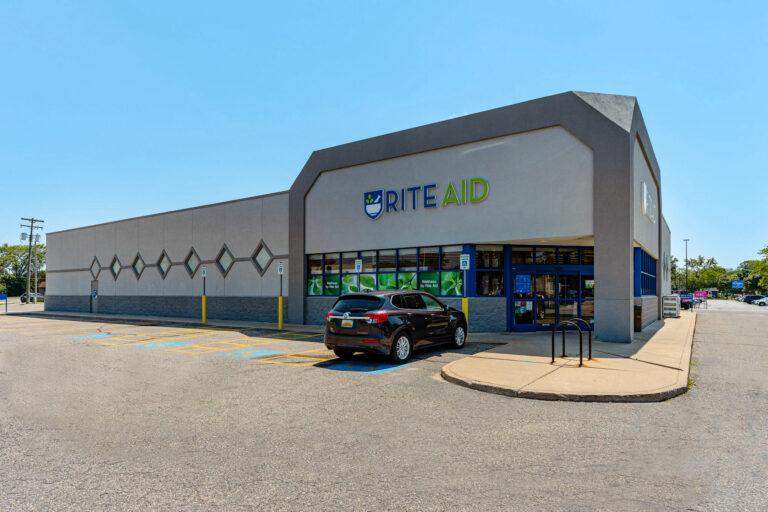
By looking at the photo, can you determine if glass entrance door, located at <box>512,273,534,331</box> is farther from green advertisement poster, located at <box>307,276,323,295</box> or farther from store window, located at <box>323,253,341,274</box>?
green advertisement poster, located at <box>307,276,323,295</box>

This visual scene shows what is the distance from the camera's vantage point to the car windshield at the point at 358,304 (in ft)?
36.2

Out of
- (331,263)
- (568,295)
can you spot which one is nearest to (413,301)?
(568,295)

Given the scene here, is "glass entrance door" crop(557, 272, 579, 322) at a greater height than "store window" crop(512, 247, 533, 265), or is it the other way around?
"store window" crop(512, 247, 533, 265)

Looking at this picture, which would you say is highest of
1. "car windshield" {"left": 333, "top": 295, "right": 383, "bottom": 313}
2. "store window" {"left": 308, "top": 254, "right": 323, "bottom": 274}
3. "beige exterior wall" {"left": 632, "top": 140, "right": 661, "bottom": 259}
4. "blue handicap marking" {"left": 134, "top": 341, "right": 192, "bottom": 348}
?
"beige exterior wall" {"left": 632, "top": 140, "right": 661, "bottom": 259}

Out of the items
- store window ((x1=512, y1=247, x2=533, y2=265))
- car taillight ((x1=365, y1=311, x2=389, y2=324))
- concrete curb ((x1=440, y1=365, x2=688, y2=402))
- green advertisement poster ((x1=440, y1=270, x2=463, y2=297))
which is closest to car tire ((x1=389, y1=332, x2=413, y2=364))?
car taillight ((x1=365, y1=311, x2=389, y2=324))

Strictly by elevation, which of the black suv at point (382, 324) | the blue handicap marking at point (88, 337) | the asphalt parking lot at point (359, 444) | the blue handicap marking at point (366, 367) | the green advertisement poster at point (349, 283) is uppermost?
the green advertisement poster at point (349, 283)

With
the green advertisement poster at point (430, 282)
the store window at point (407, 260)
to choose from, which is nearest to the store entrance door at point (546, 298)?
the green advertisement poster at point (430, 282)

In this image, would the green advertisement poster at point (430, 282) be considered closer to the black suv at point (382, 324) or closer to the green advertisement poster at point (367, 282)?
the green advertisement poster at point (367, 282)

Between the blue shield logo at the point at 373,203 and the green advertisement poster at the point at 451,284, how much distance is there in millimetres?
3793

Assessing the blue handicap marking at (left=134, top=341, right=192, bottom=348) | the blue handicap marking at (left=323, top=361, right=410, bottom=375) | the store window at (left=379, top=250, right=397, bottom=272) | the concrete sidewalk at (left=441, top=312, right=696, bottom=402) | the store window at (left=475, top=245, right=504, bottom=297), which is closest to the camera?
the concrete sidewalk at (left=441, top=312, right=696, bottom=402)

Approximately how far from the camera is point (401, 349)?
11.1 m

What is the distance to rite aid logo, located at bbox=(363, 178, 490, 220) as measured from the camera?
55.3ft

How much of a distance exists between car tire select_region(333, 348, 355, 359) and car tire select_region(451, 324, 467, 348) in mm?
2890

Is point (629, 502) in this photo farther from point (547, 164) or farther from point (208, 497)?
point (547, 164)
